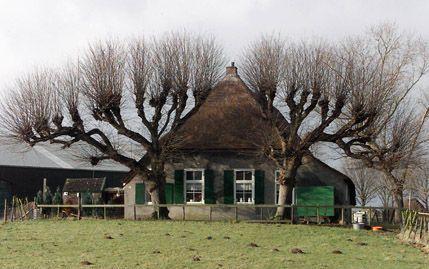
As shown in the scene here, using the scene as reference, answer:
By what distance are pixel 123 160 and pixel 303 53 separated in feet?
32.0

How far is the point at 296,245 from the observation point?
63.9 ft

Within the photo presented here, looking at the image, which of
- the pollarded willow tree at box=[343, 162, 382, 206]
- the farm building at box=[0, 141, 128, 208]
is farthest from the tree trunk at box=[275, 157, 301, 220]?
the pollarded willow tree at box=[343, 162, 382, 206]

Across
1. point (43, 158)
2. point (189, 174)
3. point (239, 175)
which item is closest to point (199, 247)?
point (239, 175)

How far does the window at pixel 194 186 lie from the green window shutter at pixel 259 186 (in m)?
2.74

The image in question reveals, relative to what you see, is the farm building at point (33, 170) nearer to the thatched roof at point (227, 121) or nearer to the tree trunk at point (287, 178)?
the thatched roof at point (227, 121)

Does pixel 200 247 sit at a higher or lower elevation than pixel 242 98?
lower

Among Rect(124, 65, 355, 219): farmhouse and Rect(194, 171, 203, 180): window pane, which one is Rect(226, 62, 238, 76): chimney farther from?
Rect(194, 171, 203, 180): window pane

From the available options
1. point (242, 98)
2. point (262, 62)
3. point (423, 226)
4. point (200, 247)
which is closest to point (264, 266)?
point (200, 247)

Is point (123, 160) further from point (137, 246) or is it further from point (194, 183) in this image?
point (137, 246)

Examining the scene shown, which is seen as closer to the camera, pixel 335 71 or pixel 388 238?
pixel 388 238

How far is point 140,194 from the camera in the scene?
32.7m

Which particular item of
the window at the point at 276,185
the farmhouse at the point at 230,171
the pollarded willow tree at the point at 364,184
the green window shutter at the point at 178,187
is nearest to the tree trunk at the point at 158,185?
the green window shutter at the point at 178,187

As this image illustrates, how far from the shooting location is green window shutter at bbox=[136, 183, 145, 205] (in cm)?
3259

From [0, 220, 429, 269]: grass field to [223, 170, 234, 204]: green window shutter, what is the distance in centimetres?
469
